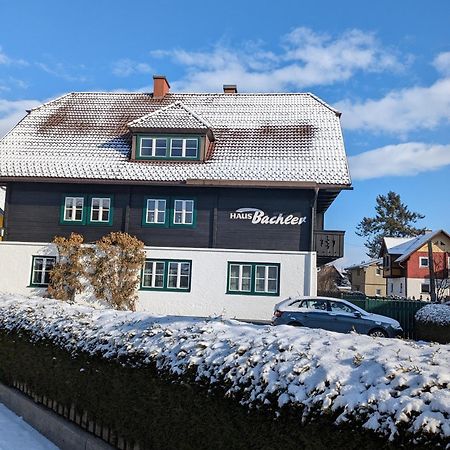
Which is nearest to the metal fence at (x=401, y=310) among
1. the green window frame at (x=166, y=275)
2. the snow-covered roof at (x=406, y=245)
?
the green window frame at (x=166, y=275)

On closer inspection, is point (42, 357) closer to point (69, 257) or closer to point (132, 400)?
point (132, 400)

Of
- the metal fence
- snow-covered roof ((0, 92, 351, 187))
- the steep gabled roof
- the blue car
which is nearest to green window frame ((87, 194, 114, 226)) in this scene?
snow-covered roof ((0, 92, 351, 187))

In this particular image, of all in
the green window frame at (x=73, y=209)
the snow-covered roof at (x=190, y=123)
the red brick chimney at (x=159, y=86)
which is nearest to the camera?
the snow-covered roof at (x=190, y=123)

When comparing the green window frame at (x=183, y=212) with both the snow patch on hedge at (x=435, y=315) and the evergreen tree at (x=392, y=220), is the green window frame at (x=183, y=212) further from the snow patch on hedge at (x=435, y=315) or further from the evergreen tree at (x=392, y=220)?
the evergreen tree at (x=392, y=220)

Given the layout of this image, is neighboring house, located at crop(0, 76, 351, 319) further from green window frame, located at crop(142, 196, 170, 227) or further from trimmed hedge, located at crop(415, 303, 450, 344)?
trimmed hedge, located at crop(415, 303, 450, 344)

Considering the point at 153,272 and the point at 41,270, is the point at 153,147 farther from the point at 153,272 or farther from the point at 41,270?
the point at 41,270

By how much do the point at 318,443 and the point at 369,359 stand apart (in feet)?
2.40

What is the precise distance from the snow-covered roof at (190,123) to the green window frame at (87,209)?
40.8 inches

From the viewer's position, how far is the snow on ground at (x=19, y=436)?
638cm

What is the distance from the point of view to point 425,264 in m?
56.6

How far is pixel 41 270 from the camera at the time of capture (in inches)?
936

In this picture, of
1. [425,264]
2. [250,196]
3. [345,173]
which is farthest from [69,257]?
[425,264]

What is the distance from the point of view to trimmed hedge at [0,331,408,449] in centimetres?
359

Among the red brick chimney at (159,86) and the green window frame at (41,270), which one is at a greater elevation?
the red brick chimney at (159,86)
